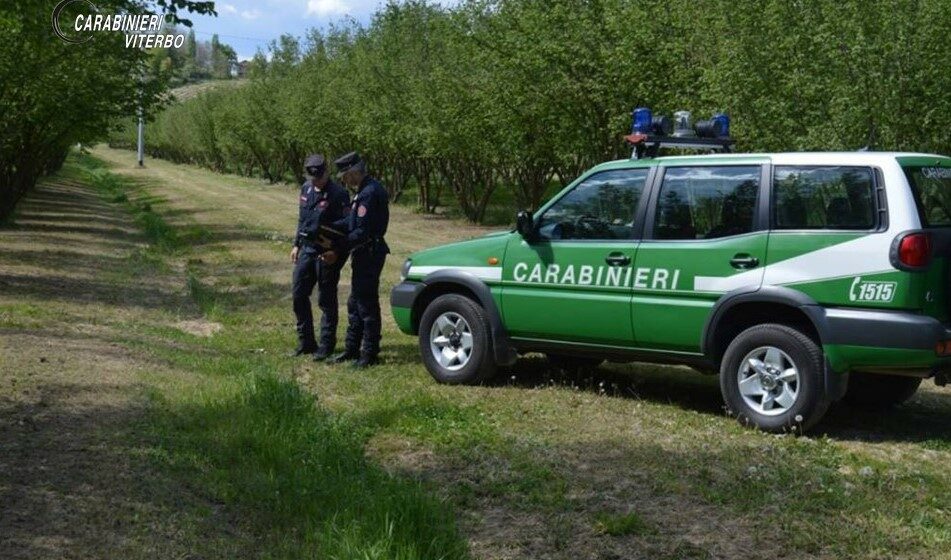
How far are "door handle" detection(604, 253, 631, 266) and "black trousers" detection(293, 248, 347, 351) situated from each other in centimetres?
294

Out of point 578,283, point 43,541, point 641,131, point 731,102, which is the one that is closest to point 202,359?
point 578,283

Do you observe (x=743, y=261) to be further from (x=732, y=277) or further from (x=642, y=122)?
(x=642, y=122)

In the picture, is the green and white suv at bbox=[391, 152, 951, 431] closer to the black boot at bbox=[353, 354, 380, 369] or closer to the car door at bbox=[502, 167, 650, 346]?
the car door at bbox=[502, 167, 650, 346]

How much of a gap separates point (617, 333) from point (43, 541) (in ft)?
13.6

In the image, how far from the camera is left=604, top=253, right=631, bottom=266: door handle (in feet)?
25.1

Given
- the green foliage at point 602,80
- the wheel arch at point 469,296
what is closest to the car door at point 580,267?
the wheel arch at point 469,296

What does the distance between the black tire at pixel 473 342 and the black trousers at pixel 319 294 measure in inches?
51.1

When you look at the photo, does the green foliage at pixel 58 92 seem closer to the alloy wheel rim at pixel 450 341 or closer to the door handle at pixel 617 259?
the alloy wheel rim at pixel 450 341

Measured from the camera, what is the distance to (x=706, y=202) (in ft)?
24.5

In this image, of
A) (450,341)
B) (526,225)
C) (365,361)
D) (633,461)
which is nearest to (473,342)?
(450,341)

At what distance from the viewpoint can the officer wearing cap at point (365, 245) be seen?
30.5 feet

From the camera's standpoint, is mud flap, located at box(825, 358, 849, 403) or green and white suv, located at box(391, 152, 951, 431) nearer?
green and white suv, located at box(391, 152, 951, 431)

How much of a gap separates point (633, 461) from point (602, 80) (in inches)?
642

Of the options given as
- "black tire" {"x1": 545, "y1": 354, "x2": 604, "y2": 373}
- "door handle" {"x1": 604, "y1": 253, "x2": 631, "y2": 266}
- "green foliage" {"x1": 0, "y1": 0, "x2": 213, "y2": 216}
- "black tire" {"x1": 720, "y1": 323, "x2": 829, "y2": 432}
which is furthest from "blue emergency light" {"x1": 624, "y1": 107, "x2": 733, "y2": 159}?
"green foliage" {"x1": 0, "y1": 0, "x2": 213, "y2": 216}
